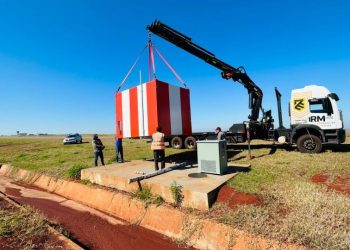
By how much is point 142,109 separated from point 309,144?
8.10 meters

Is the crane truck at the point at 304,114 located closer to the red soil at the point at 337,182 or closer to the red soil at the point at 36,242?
the red soil at the point at 337,182

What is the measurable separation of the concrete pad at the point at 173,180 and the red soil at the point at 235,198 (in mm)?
177

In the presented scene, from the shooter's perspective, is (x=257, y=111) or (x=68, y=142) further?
(x=68, y=142)

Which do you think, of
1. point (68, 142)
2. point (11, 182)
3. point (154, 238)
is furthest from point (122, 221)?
point (68, 142)

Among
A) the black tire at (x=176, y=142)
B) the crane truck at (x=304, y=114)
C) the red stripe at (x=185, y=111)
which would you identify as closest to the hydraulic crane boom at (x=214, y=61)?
the crane truck at (x=304, y=114)

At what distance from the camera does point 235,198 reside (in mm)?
5770

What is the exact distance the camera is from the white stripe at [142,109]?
977 cm

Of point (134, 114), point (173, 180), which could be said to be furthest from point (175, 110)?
point (173, 180)

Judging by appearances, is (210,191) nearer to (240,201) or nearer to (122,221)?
(240,201)

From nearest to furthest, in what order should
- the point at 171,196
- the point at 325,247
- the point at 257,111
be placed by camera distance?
1. the point at 325,247
2. the point at 171,196
3. the point at 257,111

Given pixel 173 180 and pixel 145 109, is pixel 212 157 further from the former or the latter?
pixel 145 109

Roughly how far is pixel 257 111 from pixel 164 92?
25.9 feet

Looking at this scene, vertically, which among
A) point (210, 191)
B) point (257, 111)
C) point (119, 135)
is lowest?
point (210, 191)

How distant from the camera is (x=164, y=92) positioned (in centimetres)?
978
